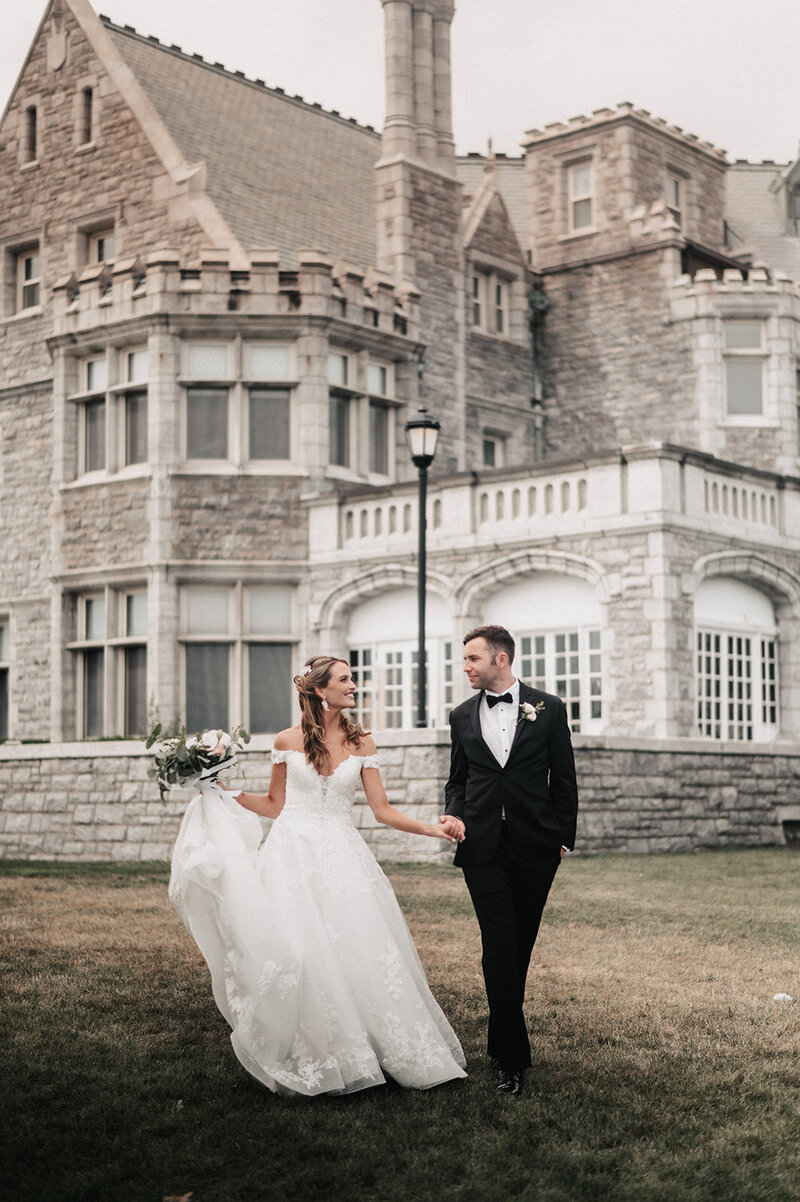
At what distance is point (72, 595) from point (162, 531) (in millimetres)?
2081

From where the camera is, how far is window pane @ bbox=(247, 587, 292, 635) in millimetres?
21375

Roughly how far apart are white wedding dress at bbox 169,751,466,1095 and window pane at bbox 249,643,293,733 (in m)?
14.8

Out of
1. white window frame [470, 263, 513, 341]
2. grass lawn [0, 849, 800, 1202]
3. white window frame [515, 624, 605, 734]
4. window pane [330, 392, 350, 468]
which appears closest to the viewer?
grass lawn [0, 849, 800, 1202]

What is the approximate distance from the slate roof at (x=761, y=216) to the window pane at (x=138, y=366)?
37.3 ft

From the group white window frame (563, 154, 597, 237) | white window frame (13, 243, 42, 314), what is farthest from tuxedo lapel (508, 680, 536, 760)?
white window frame (563, 154, 597, 237)

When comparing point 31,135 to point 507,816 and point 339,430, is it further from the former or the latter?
point 507,816

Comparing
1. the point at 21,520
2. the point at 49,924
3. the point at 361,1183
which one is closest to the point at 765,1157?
the point at 361,1183

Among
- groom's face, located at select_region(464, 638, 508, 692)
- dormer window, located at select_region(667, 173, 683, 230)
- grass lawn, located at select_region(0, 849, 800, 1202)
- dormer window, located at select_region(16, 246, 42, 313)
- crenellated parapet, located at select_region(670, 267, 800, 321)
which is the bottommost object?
grass lawn, located at select_region(0, 849, 800, 1202)

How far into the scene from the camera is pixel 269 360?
2152 centimetres

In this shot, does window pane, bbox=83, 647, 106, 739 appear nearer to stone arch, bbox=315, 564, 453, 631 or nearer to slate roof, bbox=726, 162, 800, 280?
stone arch, bbox=315, 564, 453, 631

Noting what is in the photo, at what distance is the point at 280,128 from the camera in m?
26.2

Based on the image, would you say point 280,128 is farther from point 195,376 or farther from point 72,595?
point 72,595

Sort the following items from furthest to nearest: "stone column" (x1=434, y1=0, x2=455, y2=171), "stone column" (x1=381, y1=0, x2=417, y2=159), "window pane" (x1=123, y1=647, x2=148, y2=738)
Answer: "stone column" (x1=434, y1=0, x2=455, y2=171)
"stone column" (x1=381, y1=0, x2=417, y2=159)
"window pane" (x1=123, y1=647, x2=148, y2=738)

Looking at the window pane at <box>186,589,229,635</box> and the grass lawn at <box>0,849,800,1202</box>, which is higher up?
the window pane at <box>186,589,229,635</box>
